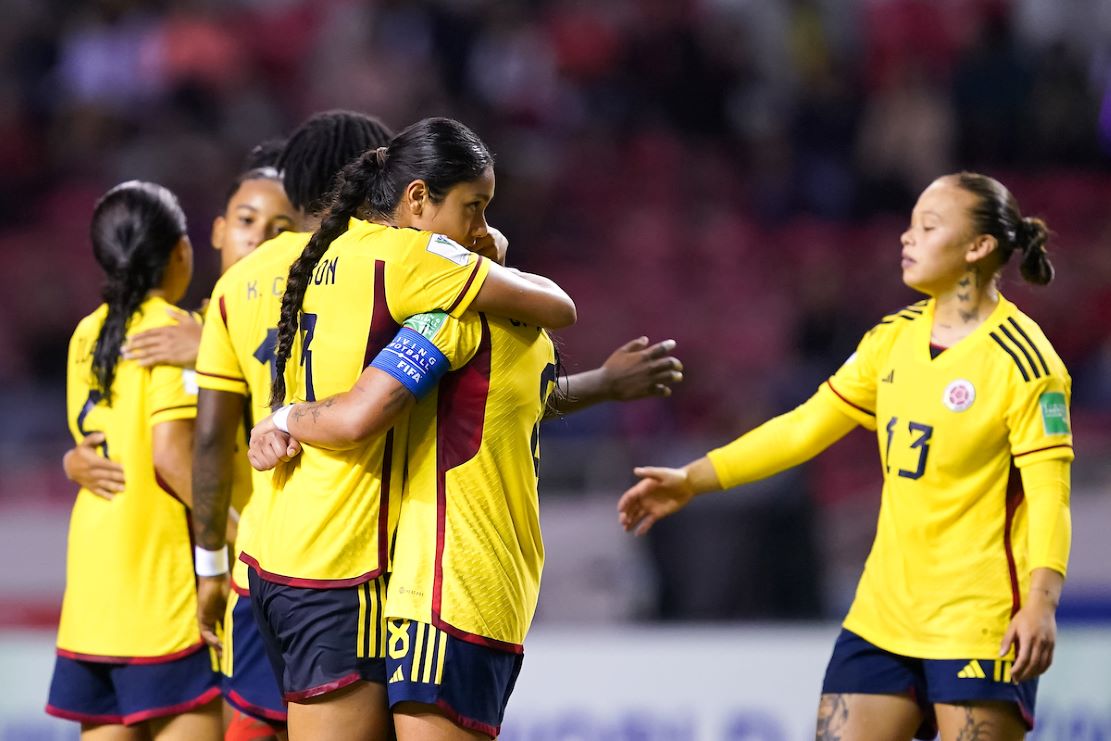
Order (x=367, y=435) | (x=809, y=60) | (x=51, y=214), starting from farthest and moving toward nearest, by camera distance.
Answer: (x=809, y=60)
(x=51, y=214)
(x=367, y=435)

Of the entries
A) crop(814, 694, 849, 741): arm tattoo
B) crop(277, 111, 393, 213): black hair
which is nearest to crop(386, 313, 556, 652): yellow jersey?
crop(277, 111, 393, 213): black hair

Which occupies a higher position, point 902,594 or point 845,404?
point 845,404

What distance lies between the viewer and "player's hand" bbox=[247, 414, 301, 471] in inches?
123

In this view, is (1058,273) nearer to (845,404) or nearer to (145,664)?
(845,404)

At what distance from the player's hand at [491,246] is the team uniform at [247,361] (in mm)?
468

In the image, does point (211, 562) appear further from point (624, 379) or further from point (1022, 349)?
point (1022, 349)

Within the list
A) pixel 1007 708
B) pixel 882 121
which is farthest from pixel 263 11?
pixel 1007 708

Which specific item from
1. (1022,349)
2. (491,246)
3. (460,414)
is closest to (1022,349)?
(1022,349)

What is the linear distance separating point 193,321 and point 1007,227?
2.28m

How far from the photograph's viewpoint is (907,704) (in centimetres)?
378

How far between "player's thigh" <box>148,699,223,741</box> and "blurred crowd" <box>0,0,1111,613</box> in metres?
5.47

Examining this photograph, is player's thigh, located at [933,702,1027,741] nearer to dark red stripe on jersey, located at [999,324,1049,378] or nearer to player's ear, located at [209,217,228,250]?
dark red stripe on jersey, located at [999,324,1049,378]

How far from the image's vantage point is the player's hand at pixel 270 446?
3115 millimetres

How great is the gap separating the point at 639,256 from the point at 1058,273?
284cm
